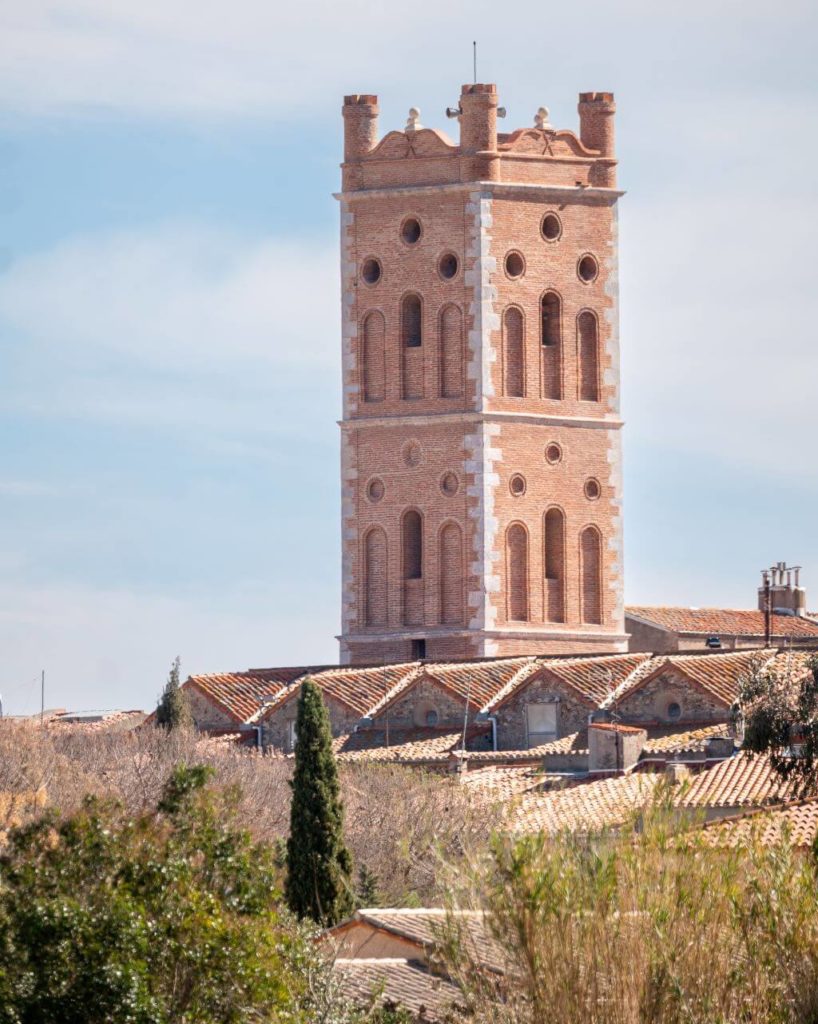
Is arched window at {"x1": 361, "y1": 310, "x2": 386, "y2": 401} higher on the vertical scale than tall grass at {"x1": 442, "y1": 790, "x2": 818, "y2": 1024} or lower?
higher

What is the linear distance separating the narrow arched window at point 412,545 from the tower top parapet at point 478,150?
688 centimetres

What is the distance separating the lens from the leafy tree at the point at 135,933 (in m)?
22.0

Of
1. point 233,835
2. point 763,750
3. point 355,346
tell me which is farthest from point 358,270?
point 233,835

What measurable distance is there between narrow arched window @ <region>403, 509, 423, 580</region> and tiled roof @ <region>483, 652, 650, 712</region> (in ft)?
22.5

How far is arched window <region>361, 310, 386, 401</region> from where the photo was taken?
60.8m

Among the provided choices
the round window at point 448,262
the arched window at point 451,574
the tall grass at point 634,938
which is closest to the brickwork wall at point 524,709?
the arched window at point 451,574

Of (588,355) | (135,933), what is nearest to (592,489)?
(588,355)

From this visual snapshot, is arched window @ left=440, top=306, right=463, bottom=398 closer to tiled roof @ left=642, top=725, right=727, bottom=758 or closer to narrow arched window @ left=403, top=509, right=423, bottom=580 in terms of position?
narrow arched window @ left=403, top=509, right=423, bottom=580

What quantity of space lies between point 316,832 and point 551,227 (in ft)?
91.1

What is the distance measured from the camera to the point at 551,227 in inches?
2402

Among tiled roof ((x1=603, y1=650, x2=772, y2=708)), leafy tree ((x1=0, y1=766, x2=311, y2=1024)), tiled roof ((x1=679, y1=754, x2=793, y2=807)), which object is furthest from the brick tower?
leafy tree ((x1=0, y1=766, x2=311, y2=1024))

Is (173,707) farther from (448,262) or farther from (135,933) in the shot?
(135,933)

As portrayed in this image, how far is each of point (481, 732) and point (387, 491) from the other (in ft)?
30.2

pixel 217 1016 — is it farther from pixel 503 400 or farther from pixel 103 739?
pixel 503 400
